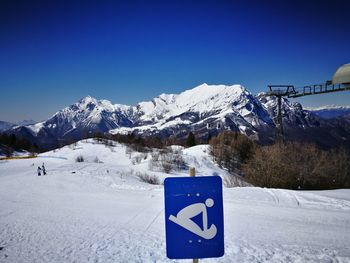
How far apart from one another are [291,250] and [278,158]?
13733mm

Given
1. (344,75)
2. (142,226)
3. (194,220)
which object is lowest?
(142,226)

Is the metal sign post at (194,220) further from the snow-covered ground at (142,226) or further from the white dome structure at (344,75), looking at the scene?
the white dome structure at (344,75)

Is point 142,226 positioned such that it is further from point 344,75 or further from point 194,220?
point 344,75

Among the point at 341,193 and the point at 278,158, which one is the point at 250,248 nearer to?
the point at 341,193

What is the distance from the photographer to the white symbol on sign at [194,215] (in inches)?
106

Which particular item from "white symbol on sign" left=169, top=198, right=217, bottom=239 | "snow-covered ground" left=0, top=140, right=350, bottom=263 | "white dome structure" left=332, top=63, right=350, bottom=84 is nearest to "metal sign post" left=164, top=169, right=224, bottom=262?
"white symbol on sign" left=169, top=198, right=217, bottom=239

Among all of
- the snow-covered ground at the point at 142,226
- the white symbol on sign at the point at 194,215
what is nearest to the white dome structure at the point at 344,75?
the white symbol on sign at the point at 194,215

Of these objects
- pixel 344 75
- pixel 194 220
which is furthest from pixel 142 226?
pixel 344 75

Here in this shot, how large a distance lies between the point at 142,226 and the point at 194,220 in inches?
190

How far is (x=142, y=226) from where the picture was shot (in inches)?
277

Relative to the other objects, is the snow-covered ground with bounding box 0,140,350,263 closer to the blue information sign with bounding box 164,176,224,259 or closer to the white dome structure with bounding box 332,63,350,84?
the blue information sign with bounding box 164,176,224,259

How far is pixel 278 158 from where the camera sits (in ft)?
59.3

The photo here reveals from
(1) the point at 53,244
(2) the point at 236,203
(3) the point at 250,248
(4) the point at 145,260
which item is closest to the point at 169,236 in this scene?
(4) the point at 145,260

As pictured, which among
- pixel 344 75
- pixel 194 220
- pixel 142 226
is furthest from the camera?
pixel 142 226
